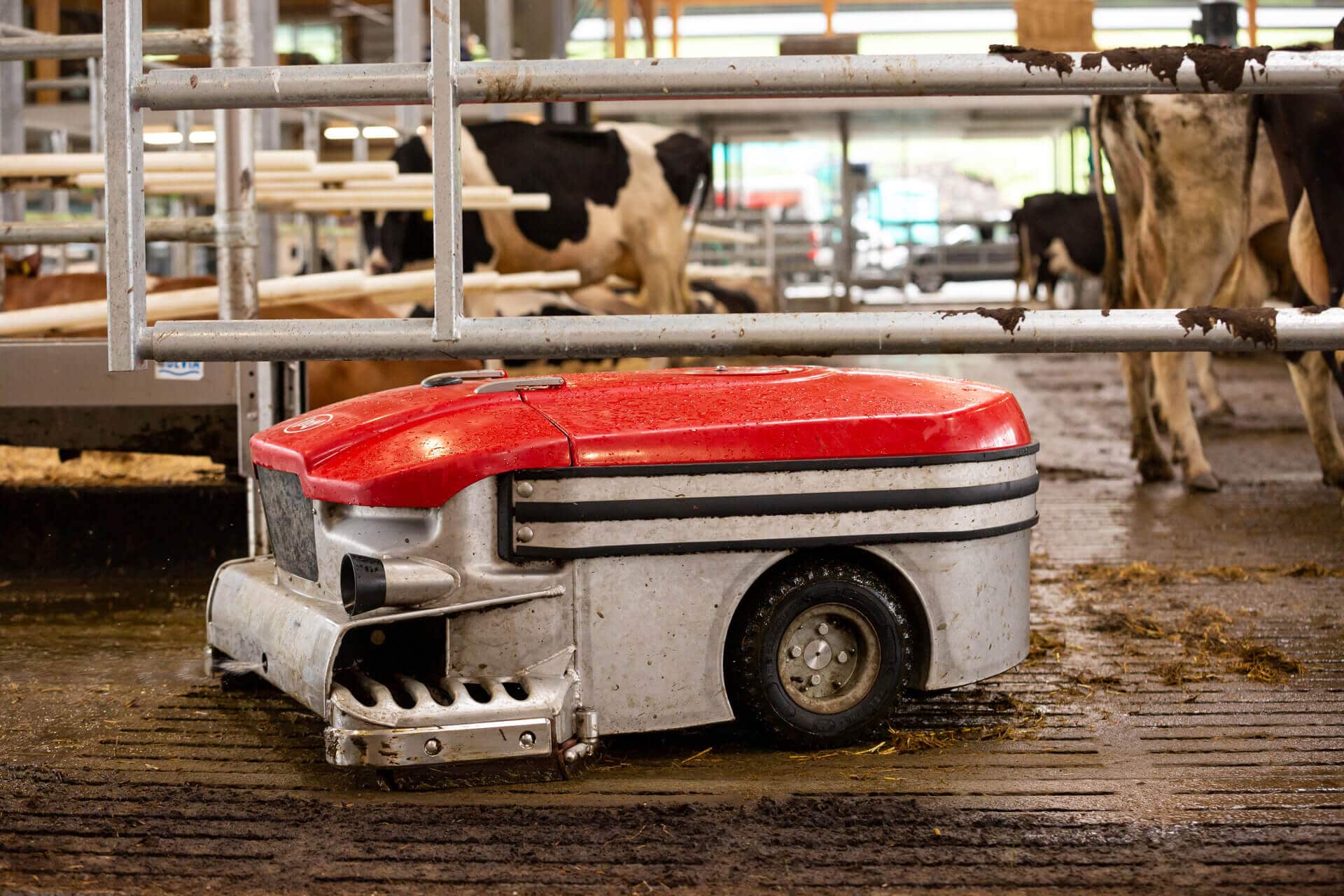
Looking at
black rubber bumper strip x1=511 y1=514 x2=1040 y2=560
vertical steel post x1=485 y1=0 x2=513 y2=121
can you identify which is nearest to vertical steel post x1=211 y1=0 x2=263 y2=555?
black rubber bumper strip x1=511 y1=514 x2=1040 y2=560

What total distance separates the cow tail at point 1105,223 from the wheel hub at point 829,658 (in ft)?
15.0

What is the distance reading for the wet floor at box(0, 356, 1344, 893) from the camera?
2.00 m

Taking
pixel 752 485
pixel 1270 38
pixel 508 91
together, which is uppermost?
pixel 1270 38

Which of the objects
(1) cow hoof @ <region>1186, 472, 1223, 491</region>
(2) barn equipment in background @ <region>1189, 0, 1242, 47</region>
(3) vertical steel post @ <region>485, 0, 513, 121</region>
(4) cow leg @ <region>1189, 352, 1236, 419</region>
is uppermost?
(3) vertical steel post @ <region>485, 0, 513, 121</region>

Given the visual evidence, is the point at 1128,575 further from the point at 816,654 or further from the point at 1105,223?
the point at 1105,223

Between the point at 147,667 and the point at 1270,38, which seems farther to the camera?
the point at 1270,38

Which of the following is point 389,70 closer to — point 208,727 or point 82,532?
point 208,727

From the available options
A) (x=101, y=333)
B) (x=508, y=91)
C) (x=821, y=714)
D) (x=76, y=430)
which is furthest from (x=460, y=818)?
(x=101, y=333)

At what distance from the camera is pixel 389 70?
2309 millimetres

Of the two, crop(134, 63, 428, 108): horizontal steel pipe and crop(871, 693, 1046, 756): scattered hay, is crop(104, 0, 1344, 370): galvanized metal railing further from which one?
crop(871, 693, 1046, 756): scattered hay

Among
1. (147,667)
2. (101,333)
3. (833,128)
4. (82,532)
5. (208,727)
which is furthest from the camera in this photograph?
(833,128)

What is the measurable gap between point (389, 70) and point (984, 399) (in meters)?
1.28

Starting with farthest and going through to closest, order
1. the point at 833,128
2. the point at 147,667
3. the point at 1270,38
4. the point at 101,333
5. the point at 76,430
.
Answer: the point at 1270,38 < the point at 833,128 < the point at 101,333 < the point at 76,430 < the point at 147,667

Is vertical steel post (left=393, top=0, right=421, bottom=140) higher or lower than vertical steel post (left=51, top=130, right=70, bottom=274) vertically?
higher
